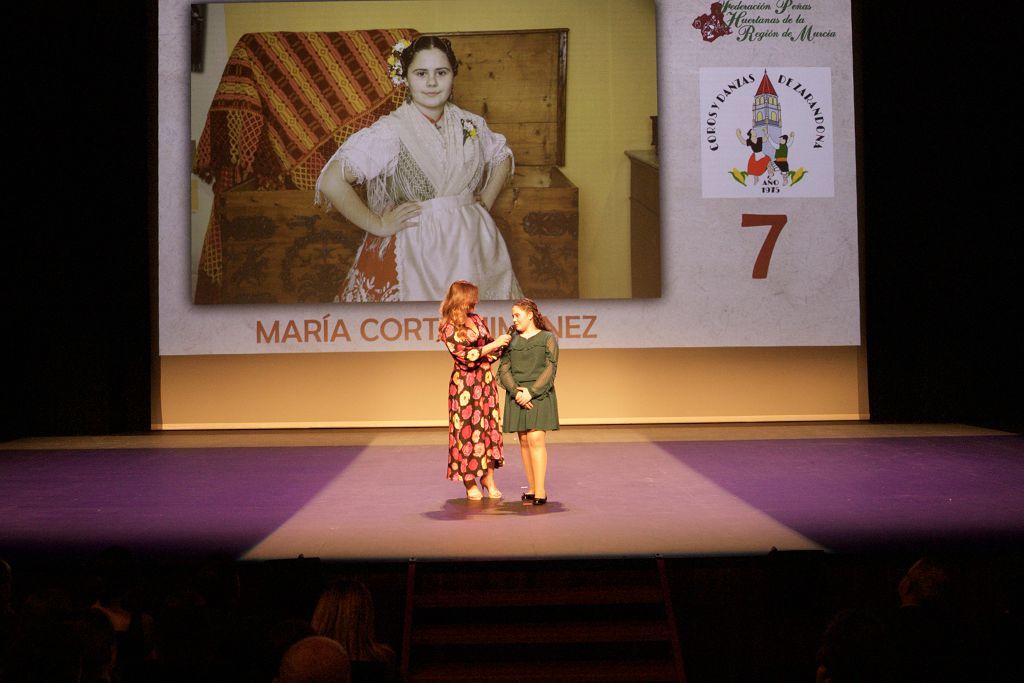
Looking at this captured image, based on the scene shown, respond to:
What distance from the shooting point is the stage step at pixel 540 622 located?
3451 mm

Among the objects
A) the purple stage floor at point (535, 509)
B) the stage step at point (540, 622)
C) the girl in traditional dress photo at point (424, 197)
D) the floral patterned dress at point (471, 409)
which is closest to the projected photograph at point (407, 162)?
the girl in traditional dress photo at point (424, 197)

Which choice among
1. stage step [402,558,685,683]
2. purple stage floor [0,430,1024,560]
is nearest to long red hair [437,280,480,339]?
purple stage floor [0,430,1024,560]

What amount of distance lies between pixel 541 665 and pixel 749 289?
5.54 metres

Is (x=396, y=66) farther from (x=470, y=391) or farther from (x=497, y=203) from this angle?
(x=470, y=391)

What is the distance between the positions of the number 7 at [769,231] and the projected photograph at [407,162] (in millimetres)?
764

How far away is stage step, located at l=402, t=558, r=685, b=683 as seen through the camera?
345 cm

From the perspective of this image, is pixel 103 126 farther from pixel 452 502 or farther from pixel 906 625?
pixel 906 625

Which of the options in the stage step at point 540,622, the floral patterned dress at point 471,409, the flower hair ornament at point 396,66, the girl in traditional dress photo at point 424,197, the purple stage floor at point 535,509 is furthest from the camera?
the flower hair ornament at point 396,66

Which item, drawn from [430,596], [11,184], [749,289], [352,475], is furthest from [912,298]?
[11,184]

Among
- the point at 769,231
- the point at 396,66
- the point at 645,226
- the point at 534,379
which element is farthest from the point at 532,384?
the point at 396,66

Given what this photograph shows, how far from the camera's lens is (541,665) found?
11.4 ft

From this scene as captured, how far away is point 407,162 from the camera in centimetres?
830

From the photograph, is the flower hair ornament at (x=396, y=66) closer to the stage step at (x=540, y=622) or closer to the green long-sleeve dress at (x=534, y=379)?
the green long-sleeve dress at (x=534, y=379)

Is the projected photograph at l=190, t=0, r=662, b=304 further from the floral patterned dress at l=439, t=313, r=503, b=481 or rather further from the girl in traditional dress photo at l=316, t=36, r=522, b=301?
the floral patterned dress at l=439, t=313, r=503, b=481
